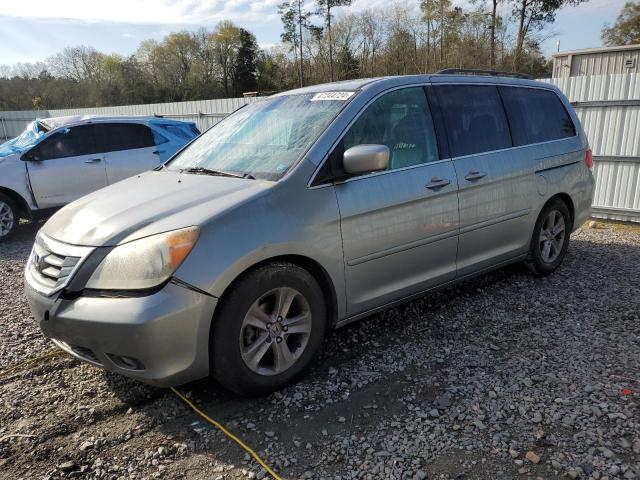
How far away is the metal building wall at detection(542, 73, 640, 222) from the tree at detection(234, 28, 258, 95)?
151 ft

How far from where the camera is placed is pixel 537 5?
2806 centimetres

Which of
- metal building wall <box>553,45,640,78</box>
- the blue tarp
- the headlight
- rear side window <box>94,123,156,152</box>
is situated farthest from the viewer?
metal building wall <box>553,45,640,78</box>

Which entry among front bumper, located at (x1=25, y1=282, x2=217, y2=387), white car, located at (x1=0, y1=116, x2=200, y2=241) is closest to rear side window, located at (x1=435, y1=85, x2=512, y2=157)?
front bumper, located at (x1=25, y1=282, x2=217, y2=387)

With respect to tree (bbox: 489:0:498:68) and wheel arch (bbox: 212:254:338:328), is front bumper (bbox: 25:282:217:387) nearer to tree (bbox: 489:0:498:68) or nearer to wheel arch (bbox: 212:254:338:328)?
wheel arch (bbox: 212:254:338:328)

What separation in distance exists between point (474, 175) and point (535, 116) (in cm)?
134

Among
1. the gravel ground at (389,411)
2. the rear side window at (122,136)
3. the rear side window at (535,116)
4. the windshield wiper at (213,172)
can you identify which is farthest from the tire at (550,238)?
the rear side window at (122,136)

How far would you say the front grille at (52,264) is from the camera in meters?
2.67

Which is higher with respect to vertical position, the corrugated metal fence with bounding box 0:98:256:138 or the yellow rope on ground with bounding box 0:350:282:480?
the corrugated metal fence with bounding box 0:98:256:138

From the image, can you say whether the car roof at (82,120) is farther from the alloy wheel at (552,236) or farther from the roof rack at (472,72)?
the alloy wheel at (552,236)

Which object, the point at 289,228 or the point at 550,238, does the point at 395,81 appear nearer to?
the point at 289,228

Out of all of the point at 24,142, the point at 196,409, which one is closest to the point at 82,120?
the point at 24,142

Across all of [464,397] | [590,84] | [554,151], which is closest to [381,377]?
[464,397]

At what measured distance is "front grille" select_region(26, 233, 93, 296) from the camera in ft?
8.75

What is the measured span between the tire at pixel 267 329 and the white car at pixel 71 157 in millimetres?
6339
